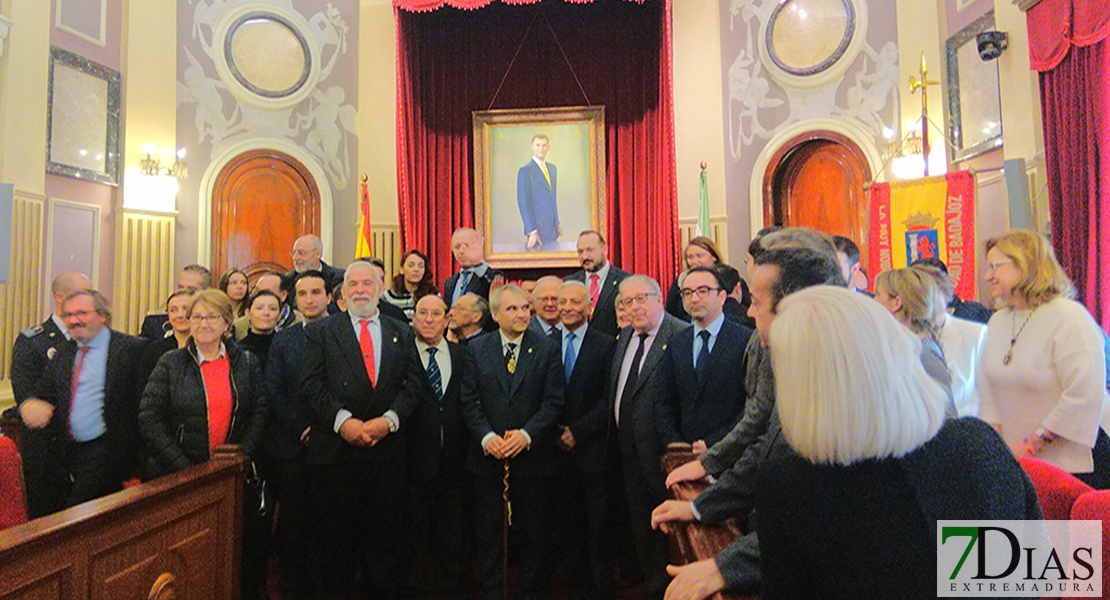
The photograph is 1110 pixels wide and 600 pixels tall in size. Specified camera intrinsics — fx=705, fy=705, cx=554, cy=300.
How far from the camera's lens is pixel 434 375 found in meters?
3.50

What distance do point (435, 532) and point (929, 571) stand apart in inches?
112

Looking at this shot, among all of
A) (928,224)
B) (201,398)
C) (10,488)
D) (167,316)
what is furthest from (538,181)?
(10,488)

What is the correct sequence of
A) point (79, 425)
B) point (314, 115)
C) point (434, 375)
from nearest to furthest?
point (79, 425) → point (434, 375) → point (314, 115)

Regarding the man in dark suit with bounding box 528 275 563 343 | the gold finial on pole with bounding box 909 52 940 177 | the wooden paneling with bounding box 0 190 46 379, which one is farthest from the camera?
the gold finial on pole with bounding box 909 52 940 177

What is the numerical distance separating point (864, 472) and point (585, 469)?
2292 millimetres

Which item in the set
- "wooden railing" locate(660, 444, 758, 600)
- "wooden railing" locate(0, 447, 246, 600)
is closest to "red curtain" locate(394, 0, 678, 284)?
"wooden railing" locate(0, 447, 246, 600)

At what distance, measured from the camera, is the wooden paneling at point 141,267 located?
6387 millimetres

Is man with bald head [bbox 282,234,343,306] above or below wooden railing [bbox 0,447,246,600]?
above

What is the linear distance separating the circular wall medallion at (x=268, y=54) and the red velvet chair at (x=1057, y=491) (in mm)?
7186

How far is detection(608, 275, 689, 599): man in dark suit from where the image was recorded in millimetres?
3008

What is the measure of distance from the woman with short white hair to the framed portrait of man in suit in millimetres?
5899

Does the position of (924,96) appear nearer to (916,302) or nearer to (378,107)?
(916,302)

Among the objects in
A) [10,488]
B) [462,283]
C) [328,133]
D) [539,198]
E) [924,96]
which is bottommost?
[10,488]

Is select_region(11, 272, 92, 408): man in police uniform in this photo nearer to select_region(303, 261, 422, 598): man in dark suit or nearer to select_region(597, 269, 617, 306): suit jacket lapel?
select_region(303, 261, 422, 598): man in dark suit
